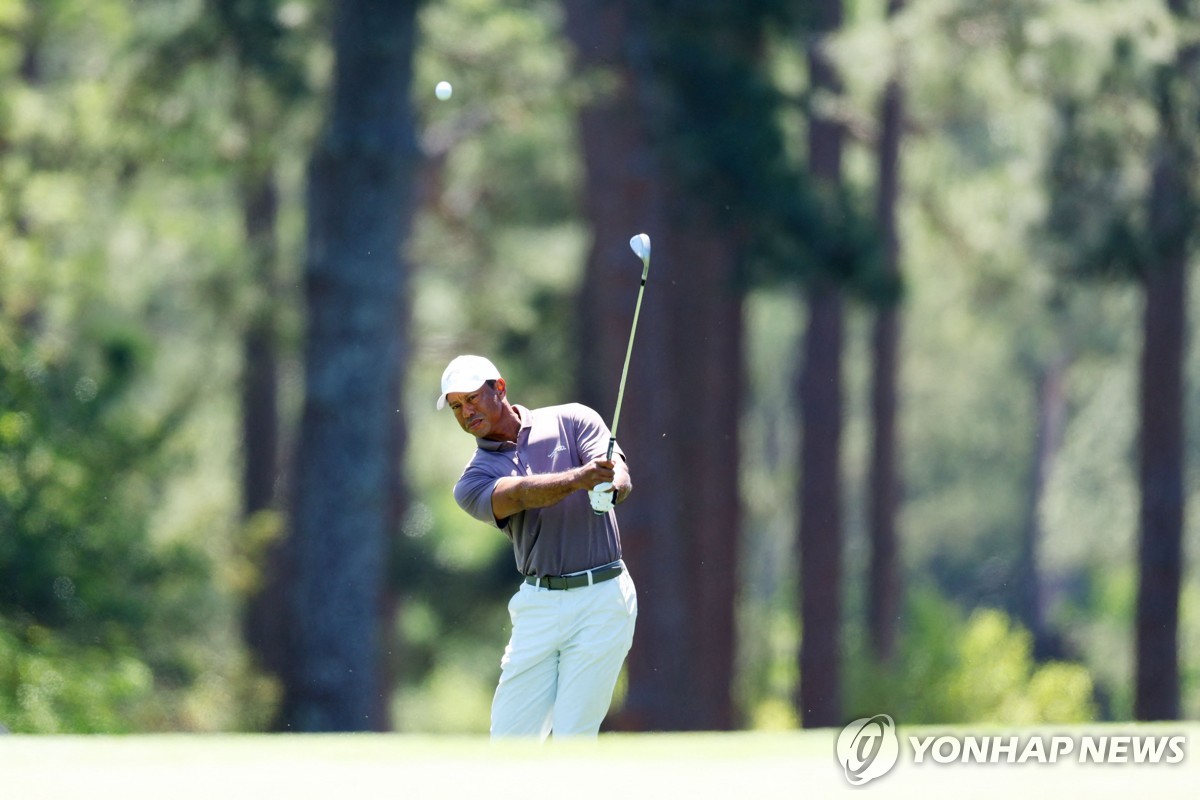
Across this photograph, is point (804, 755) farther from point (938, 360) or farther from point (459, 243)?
point (938, 360)

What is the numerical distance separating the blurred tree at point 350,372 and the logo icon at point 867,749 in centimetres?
967

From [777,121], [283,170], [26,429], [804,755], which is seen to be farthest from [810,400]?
[804,755]

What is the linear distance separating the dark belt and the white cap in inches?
30.0

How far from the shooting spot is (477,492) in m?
7.12

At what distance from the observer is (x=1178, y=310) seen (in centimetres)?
2055

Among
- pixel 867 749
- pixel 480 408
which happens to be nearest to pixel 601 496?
pixel 480 408

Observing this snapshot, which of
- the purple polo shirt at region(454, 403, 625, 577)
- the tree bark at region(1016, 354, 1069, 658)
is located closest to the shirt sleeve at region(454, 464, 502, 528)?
the purple polo shirt at region(454, 403, 625, 577)

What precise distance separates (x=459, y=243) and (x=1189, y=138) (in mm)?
13909

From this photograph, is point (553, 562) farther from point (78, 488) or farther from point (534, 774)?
point (78, 488)

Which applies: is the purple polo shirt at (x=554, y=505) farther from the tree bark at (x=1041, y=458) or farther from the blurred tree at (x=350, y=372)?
the tree bark at (x=1041, y=458)

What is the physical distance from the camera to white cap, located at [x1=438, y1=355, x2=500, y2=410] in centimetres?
715

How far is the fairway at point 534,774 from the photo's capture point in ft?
17.8

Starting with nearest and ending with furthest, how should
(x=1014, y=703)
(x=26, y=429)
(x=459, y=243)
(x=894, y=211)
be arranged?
(x=26, y=429) < (x=1014, y=703) < (x=894, y=211) < (x=459, y=243)
